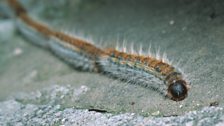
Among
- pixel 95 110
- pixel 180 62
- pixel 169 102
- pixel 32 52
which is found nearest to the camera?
pixel 169 102

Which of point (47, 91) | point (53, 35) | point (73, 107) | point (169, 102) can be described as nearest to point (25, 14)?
point (53, 35)

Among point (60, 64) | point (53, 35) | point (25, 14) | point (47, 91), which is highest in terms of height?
point (25, 14)

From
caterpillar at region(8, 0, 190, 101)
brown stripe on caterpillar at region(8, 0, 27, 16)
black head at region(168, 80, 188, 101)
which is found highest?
brown stripe on caterpillar at region(8, 0, 27, 16)

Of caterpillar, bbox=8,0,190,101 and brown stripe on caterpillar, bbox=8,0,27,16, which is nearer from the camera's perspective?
caterpillar, bbox=8,0,190,101

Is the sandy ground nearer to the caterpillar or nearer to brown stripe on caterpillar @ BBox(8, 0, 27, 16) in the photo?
the caterpillar

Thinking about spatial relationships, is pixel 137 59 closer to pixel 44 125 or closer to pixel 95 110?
pixel 95 110

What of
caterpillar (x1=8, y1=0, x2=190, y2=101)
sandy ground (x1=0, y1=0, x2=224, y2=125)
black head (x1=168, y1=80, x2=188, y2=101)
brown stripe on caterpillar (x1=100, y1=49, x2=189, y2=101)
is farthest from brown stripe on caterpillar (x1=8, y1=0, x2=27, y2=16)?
black head (x1=168, y1=80, x2=188, y2=101)

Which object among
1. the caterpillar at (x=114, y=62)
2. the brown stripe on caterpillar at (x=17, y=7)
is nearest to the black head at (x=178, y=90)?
the caterpillar at (x=114, y=62)
